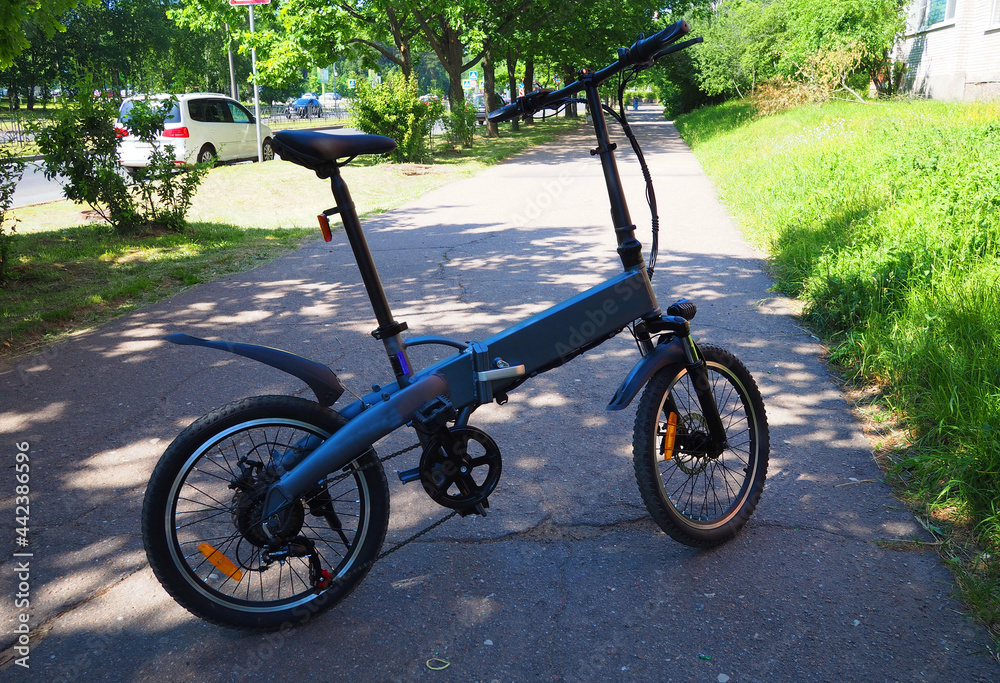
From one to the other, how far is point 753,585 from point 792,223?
636cm

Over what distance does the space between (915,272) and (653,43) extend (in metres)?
3.58

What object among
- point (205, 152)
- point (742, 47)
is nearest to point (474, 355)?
point (205, 152)

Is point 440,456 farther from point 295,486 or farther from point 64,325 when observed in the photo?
point 64,325

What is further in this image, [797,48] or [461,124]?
[797,48]

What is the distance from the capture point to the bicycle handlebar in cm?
255

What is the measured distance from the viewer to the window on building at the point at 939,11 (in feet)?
78.2

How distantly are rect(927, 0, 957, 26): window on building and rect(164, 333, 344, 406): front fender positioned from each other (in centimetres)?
2685

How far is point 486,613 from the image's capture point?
266 cm

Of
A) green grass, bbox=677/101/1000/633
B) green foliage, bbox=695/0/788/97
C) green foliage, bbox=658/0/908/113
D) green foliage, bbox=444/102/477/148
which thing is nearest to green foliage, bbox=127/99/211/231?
green grass, bbox=677/101/1000/633

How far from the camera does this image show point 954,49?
23.0m

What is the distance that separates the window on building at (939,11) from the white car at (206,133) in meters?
20.7

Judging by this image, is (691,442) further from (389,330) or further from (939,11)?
(939,11)

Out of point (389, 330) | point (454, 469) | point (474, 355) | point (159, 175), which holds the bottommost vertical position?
point (454, 469)

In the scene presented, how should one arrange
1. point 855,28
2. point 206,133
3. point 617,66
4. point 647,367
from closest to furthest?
point 617,66
point 647,367
point 206,133
point 855,28
